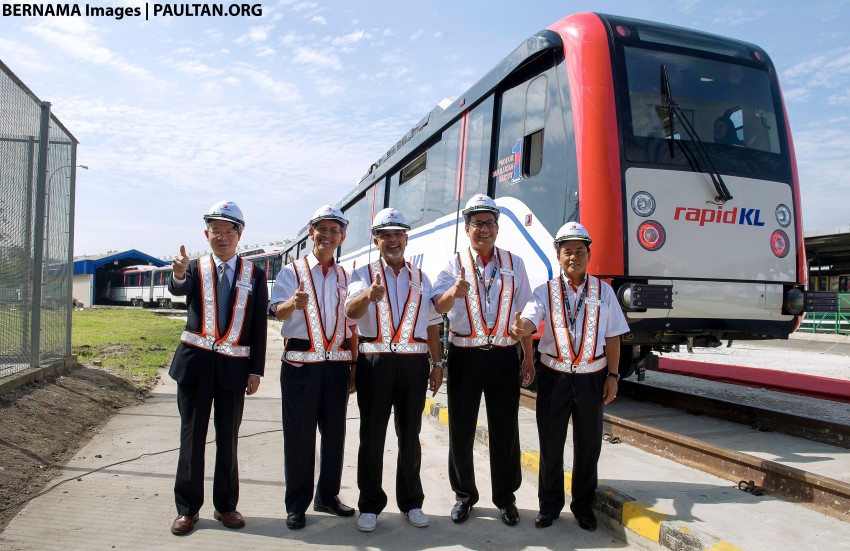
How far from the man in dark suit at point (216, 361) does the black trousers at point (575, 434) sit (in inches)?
72.1

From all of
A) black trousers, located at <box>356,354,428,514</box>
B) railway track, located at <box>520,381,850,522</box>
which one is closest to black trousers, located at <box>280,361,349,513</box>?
black trousers, located at <box>356,354,428,514</box>

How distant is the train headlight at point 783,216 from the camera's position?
5824 mm

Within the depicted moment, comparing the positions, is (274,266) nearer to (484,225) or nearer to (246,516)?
(246,516)

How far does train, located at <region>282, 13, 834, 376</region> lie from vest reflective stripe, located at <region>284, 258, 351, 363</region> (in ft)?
7.71

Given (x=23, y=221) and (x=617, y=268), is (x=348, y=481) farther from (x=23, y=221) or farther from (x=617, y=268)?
(x=23, y=221)

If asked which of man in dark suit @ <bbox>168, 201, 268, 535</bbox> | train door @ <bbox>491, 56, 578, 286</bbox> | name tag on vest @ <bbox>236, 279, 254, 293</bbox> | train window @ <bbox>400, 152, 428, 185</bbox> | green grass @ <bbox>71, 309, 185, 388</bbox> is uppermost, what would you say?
train window @ <bbox>400, 152, 428, 185</bbox>

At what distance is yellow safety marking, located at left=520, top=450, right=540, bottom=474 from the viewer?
4.77 metres

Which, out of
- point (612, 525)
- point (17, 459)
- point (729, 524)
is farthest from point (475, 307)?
point (17, 459)

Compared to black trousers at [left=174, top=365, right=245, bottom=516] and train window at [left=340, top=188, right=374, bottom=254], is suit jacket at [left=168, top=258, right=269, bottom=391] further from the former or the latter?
train window at [left=340, top=188, right=374, bottom=254]

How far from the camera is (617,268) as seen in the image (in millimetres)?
5246

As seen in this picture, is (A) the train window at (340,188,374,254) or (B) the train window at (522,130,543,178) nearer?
(B) the train window at (522,130,543,178)

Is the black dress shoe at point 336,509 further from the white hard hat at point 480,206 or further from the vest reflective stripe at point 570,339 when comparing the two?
the white hard hat at point 480,206

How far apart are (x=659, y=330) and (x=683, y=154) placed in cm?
157

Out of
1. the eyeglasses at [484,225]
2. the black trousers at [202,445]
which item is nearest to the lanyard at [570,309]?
→ the eyeglasses at [484,225]
